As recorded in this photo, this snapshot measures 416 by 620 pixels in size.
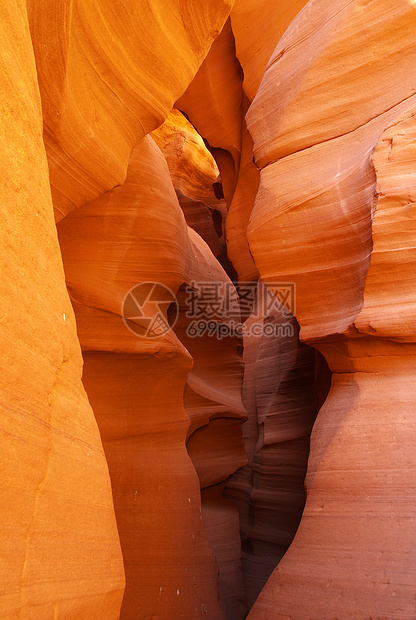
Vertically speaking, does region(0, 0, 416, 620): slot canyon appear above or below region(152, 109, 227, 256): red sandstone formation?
above

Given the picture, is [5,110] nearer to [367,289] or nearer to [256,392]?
[367,289]

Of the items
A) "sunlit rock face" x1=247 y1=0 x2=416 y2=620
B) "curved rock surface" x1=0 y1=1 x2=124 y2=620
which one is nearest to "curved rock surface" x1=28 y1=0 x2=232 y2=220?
"curved rock surface" x1=0 y1=1 x2=124 y2=620

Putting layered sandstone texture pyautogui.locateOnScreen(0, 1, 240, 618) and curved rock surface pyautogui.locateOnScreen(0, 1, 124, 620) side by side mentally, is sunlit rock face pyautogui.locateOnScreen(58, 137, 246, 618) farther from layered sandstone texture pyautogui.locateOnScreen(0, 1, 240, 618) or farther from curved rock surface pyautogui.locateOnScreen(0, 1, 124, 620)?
curved rock surface pyautogui.locateOnScreen(0, 1, 124, 620)

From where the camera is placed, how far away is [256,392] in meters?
7.49

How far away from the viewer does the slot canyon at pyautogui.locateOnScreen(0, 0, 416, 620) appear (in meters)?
1.60

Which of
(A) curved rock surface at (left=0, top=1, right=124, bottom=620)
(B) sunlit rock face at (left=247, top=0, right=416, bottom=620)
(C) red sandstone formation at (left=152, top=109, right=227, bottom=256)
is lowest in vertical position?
(C) red sandstone formation at (left=152, top=109, right=227, bottom=256)

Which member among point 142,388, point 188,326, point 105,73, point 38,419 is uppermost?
point 105,73

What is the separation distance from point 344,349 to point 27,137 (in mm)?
2477

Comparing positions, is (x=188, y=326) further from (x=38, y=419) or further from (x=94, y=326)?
(x=38, y=419)

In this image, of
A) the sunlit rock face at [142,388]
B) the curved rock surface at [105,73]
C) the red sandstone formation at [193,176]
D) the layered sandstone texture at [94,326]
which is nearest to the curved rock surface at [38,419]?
the layered sandstone texture at [94,326]

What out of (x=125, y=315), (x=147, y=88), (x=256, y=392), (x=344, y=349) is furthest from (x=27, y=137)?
(x=256, y=392)

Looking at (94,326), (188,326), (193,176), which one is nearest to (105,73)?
(94,326)

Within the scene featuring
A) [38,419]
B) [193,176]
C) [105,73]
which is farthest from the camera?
[193,176]

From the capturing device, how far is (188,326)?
6.11 metres
